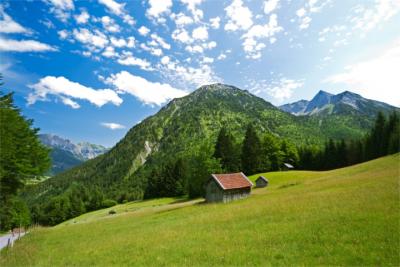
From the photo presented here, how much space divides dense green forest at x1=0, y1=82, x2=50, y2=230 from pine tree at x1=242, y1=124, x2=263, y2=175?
2554 inches

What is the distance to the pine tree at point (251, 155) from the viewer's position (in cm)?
8781

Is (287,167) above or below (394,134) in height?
below

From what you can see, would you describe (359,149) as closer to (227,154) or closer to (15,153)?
(227,154)

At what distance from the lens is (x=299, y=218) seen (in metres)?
18.3

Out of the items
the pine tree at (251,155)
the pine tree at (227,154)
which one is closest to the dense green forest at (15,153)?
the pine tree at (227,154)

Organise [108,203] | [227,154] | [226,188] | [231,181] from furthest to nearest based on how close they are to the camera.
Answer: [108,203]
[227,154]
[231,181]
[226,188]

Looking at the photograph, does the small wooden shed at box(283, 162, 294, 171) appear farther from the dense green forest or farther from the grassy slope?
the dense green forest

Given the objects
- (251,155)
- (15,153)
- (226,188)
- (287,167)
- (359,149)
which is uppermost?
(15,153)

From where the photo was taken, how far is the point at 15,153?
29969mm

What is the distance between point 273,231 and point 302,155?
9916 centimetres

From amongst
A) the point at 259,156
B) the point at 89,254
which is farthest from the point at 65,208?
the point at 89,254

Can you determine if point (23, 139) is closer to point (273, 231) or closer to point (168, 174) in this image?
point (273, 231)

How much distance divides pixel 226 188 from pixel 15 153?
32556mm

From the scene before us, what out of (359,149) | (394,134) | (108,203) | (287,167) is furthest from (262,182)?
(108,203)
